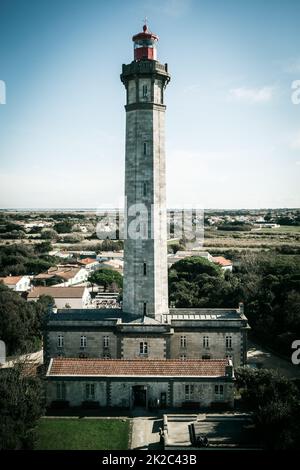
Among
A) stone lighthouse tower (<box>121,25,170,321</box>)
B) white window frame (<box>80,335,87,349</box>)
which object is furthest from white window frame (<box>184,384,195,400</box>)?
white window frame (<box>80,335,87,349</box>)

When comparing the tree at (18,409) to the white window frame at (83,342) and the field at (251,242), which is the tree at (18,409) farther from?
the field at (251,242)

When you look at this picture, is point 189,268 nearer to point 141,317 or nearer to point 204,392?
point 141,317

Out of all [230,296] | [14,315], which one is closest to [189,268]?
[230,296]

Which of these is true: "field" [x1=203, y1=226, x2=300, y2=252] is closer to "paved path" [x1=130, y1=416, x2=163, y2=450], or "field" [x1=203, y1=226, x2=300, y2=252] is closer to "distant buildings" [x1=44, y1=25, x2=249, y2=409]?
"distant buildings" [x1=44, y1=25, x2=249, y2=409]

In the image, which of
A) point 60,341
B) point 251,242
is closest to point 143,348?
point 60,341

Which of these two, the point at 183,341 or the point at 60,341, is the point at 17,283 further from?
the point at 183,341

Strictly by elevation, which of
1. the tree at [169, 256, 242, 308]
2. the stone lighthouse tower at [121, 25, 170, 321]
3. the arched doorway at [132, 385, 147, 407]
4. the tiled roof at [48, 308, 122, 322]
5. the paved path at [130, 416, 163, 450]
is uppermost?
the stone lighthouse tower at [121, 25, 170, 321]

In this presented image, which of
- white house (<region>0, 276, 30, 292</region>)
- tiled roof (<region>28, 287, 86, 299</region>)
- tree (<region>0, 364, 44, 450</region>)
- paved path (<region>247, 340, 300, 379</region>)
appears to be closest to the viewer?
tree (<region>0, 364, 44, 450</region>)

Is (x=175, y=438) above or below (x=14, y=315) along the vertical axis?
below
